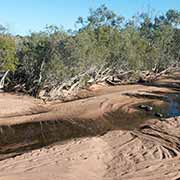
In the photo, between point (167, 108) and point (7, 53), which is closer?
point (7, 53)

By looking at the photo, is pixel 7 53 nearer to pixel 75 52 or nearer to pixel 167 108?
pixel 75 52

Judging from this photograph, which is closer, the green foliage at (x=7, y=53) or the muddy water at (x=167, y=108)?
the muddy water at (x=167, y=108)

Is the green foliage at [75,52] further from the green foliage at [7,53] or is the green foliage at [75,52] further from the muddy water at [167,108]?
the muddy water at [167,108]

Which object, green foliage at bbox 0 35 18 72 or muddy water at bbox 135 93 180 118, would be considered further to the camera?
green foliage at bbox 0 35 18 72

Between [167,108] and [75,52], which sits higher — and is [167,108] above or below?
below

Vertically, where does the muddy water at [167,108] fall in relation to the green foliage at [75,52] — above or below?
below

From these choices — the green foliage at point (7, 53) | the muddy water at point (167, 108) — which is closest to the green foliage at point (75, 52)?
the green foliage at point (7, 53)

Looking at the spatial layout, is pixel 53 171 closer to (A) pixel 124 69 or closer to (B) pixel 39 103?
(B) pixel 39 103

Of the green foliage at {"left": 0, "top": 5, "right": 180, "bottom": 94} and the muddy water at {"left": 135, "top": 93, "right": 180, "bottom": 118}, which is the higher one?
the green foliage at {"left": 0, "top": 5, "right": 180, "bottom": 94}

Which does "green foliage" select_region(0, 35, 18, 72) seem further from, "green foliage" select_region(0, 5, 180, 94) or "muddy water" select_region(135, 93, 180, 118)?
"muddy water" select_region(135, 93, 180, 118)

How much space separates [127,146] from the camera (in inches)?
725

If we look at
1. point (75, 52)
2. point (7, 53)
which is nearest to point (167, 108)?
point (75, 52)

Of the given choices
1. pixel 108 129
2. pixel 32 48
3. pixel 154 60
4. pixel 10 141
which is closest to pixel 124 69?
pixel 154 60

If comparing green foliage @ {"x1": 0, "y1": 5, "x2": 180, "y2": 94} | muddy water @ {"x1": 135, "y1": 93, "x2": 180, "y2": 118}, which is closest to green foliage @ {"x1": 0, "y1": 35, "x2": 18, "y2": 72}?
green foliage @ {"x1": 0, "y1": 5, "x2": 180, "y2": 94}
